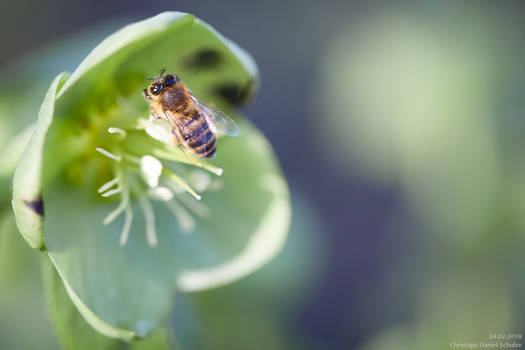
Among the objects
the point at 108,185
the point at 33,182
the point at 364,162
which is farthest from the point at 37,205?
the point at 364,162

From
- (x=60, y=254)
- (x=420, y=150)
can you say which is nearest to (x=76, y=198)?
(x=60, y=254)

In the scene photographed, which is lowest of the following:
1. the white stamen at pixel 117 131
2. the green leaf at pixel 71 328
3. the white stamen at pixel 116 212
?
the green leaf at pixel 71 328

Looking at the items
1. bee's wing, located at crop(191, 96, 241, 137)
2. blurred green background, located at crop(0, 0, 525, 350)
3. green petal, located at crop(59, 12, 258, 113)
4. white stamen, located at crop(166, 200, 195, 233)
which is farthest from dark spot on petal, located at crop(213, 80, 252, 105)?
blurred green background, located at crop(0, 0, 525, 350)

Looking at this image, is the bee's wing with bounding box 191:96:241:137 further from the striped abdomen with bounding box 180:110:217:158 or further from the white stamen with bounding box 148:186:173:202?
the white stamen with bounding box 148:186:173:202

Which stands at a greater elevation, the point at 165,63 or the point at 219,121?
the point at 165,63

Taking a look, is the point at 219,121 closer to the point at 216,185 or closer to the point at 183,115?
the point at 183,115

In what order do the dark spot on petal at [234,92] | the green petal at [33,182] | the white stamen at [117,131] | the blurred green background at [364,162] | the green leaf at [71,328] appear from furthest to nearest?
the blurred green background at [364,162] < the dark spot on petal at [234,92] < the white stamen at [117,131] < the green leaf at [71,328] < the green petal at [33,182]

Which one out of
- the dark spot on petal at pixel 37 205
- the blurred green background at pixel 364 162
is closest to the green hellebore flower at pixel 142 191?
the dark spot on petal at pixel 37 205

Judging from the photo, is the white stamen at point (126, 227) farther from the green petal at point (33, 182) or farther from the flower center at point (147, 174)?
the green petal at point (33, 182)
